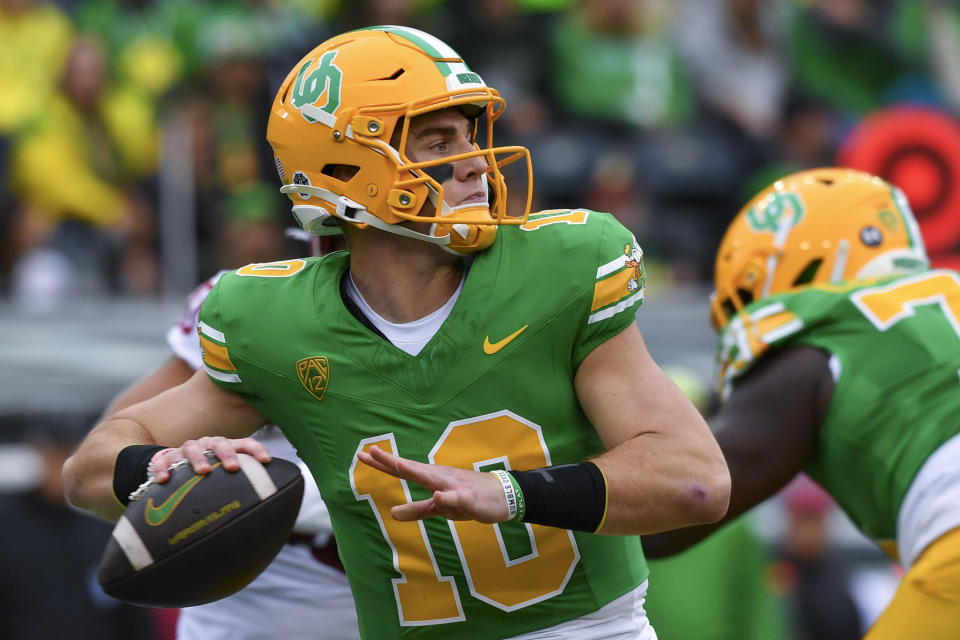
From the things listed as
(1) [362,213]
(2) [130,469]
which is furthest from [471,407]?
(2) [130,469]

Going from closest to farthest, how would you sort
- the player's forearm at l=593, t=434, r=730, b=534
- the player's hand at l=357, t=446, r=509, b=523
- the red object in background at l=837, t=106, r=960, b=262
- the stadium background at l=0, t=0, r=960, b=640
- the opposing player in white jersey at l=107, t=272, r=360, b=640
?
the player's hand at l=357, t=446, r=509, b=523 → the player's forearm at l=593, t=434, r=730, b=534 → the opposing player in white jersey at l=107, t=272, r=360, b=640 → the red object in background at l=837, t=106, r=960, b=262 → the stadium background at l=0, t=0, r=960, b=640

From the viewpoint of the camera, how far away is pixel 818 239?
147 inches

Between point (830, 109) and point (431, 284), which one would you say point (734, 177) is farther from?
point (431, 284)

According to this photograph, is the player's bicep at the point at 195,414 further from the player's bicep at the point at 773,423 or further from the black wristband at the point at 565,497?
the player's bicep at the point at 773,423

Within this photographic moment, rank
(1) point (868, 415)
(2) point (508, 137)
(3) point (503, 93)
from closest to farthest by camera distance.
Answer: (1) point (868, 415) → (2) point (508, 137) → (3) point (503, 93)

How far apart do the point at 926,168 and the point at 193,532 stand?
4.39m

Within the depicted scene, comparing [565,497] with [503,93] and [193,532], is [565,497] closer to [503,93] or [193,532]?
[193,532]

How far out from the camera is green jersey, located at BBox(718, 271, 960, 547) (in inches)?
131

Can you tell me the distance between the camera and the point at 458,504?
2324mm

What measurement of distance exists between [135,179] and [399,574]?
580 centimetres

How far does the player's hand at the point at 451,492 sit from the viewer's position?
233 centimetres

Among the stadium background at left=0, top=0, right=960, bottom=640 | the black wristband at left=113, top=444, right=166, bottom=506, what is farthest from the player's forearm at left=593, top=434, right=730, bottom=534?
the stadium background at left=0, top=0, right=960, bottom=640

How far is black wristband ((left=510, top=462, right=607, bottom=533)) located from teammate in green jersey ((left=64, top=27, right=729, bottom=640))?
16 mm

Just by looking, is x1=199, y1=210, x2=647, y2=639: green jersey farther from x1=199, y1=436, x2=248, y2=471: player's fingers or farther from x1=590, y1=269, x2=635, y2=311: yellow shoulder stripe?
x1=199, y1=436, x2=248, y2=471: player's fingers
